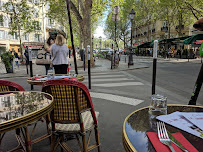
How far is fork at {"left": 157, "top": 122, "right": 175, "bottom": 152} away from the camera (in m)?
0.96

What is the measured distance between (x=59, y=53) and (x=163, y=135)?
4.18 metres

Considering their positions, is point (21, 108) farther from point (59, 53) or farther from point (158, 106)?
point (59, 53)

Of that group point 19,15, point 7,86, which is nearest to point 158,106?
point 7,86

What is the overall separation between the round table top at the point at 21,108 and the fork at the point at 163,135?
0.98 m

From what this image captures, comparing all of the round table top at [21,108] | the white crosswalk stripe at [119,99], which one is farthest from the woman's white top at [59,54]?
the round table top at [21,108]

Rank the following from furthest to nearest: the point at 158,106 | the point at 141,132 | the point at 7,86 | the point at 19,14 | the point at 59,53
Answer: the point at 19,14 → the point at 59,53 → the point at 7,86 → the point at 158,106 → the point at 141,132

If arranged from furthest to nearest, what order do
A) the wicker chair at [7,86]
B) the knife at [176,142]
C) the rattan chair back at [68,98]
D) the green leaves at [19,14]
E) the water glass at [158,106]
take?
the green leaves at [19,14]
the wicker chair at [7,86]
the rattan chair back at [68,98]
the water glass at [158,106]
the knife at [176,142]

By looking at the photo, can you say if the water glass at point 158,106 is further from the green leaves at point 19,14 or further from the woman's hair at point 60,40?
the green leaves at point 19,14

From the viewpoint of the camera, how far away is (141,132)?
1172mm

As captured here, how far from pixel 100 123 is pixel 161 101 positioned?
203 cm

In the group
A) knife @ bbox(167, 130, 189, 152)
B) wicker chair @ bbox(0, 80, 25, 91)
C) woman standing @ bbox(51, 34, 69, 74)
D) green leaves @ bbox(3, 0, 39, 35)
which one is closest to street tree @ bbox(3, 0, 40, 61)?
green leaves @ bbox(3, 0, 39, 35)

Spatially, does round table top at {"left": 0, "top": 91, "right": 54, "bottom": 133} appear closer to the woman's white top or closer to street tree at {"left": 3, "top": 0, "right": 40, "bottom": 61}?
the woman's white top

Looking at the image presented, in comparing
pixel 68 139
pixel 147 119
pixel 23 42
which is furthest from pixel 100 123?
pixel 23 42

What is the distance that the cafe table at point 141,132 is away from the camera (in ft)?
3.20
